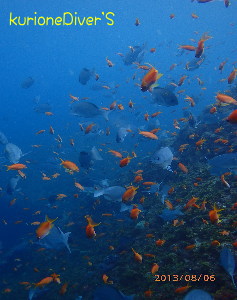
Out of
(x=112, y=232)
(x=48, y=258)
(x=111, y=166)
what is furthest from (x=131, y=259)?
(x=111, y=166)

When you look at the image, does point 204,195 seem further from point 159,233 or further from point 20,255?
point 20,255

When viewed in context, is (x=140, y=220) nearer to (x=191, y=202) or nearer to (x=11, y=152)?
(x=191, y=202)

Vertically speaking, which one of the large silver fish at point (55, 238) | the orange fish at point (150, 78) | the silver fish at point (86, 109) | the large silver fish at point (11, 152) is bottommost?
the large silver fish at point (55, 238)

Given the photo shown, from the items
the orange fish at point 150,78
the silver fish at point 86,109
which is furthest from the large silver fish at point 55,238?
the orange fish at point 150,78

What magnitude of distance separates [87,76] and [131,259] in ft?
22.4

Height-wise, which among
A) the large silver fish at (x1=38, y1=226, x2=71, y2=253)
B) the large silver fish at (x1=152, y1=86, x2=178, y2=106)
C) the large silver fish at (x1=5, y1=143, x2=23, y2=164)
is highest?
the large silver fish at (x1=152, y1=86, x2=178, y2=106)

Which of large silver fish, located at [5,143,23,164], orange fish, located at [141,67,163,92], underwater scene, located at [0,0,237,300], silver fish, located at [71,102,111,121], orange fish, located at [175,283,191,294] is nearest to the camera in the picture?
orange fish, located at [175,283,191,294]

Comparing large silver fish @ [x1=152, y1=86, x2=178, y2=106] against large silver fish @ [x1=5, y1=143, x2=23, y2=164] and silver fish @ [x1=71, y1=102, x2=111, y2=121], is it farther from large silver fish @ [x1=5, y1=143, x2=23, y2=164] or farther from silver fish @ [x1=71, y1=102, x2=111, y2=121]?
large silver fish @ [x1=5, y1=143, x2=23, y2=164]

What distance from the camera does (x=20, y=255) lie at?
388 inches

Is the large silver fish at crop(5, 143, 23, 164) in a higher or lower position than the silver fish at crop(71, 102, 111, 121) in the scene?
lower

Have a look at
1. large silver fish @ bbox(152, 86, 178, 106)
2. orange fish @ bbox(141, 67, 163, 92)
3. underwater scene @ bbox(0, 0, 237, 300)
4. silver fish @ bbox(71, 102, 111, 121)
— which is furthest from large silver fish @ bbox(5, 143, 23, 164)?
orange fish @ bbox(141, 67, 163, 92)

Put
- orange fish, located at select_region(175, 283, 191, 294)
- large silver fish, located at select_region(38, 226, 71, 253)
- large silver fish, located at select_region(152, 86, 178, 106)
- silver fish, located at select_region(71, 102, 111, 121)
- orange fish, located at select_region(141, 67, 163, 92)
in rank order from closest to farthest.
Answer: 1. orange fish, located at select_region(175, 283, 191, 294)
2. orange fish, located at select_region(141, 67, 163, 92)
3. large silver fish, located at select_region(152, 86, 178, 106)
4. large silver fish, located at select_region(38, 226, 71, 253)
5. silver fish, located at select_region(71, 102, 111, 121)

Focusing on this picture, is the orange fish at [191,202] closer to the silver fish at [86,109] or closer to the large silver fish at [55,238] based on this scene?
the large silver fish at [55,238]

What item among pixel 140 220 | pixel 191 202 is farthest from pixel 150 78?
pixel 140 220
